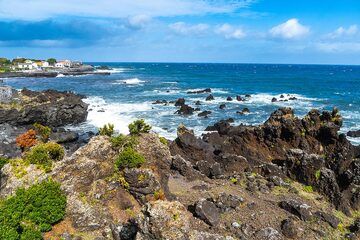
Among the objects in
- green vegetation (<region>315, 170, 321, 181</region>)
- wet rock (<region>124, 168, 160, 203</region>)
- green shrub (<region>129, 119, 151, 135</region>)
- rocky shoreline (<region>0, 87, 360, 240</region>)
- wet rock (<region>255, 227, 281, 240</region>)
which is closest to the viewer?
rocky shoreline (<region>0, 87, 360, 240</region>)

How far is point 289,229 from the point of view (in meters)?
20.0

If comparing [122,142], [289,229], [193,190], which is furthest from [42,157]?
[289,229]

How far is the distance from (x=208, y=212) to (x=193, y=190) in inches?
200

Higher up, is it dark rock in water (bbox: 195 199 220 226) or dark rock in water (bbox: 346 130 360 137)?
dark rock in water (bbox: 195 199 220 226)

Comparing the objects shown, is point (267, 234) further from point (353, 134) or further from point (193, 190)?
point (353, 134)

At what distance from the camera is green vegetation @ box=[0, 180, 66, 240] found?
1722 cm


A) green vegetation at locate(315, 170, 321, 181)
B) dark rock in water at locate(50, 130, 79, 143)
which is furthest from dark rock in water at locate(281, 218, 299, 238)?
dark rock in water at locate(50, 130, 79, 143)

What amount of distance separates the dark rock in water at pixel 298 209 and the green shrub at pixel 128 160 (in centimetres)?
897

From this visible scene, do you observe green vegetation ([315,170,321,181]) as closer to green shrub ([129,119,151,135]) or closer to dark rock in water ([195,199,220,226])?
dark rock in water ([195,199,220,226])

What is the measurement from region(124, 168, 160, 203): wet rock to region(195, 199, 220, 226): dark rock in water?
2.61 m

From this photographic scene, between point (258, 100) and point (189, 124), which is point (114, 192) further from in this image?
point (258, 100)

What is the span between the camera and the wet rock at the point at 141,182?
2095cm

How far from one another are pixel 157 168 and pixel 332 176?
13541mm

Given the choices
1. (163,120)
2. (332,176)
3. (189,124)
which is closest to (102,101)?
(163,120)
